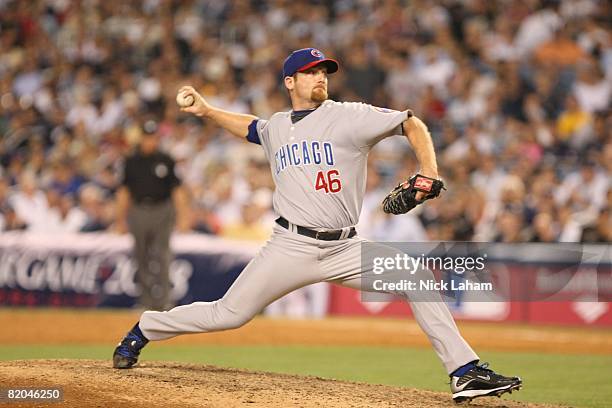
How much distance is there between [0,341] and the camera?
10.9 meters

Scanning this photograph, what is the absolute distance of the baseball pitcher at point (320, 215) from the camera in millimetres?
6086

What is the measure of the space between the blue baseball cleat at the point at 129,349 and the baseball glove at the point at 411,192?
1925 mm

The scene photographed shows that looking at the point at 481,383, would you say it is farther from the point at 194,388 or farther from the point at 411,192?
the point at 194,388

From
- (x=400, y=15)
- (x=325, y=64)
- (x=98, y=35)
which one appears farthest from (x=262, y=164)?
(x=325, y=64)

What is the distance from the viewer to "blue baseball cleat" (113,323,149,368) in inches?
266

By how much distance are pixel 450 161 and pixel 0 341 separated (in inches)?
289

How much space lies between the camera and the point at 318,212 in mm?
6273

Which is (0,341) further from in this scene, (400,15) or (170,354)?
(400,15)

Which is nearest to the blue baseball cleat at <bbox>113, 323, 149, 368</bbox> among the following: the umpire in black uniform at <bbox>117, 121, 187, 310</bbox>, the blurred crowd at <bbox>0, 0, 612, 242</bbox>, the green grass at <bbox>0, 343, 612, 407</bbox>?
the green grass at <bbox>0, 343, 612, 407</bbox>

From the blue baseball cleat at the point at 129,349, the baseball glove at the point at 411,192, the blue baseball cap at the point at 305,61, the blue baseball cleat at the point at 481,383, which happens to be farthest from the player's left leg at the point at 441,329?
the blue baseball cleat at the point at 129,349

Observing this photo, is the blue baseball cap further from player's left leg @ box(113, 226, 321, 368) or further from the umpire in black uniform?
the umpire in black uniform

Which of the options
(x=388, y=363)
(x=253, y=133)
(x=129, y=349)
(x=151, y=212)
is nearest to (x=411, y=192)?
(x=253, y=133)

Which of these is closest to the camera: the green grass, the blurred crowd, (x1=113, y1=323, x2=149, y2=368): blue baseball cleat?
(x1=113, y1=323, x2=149, y2=368): blue baseball cleat

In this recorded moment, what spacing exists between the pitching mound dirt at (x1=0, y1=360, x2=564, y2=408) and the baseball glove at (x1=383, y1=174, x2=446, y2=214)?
47.1 inches
